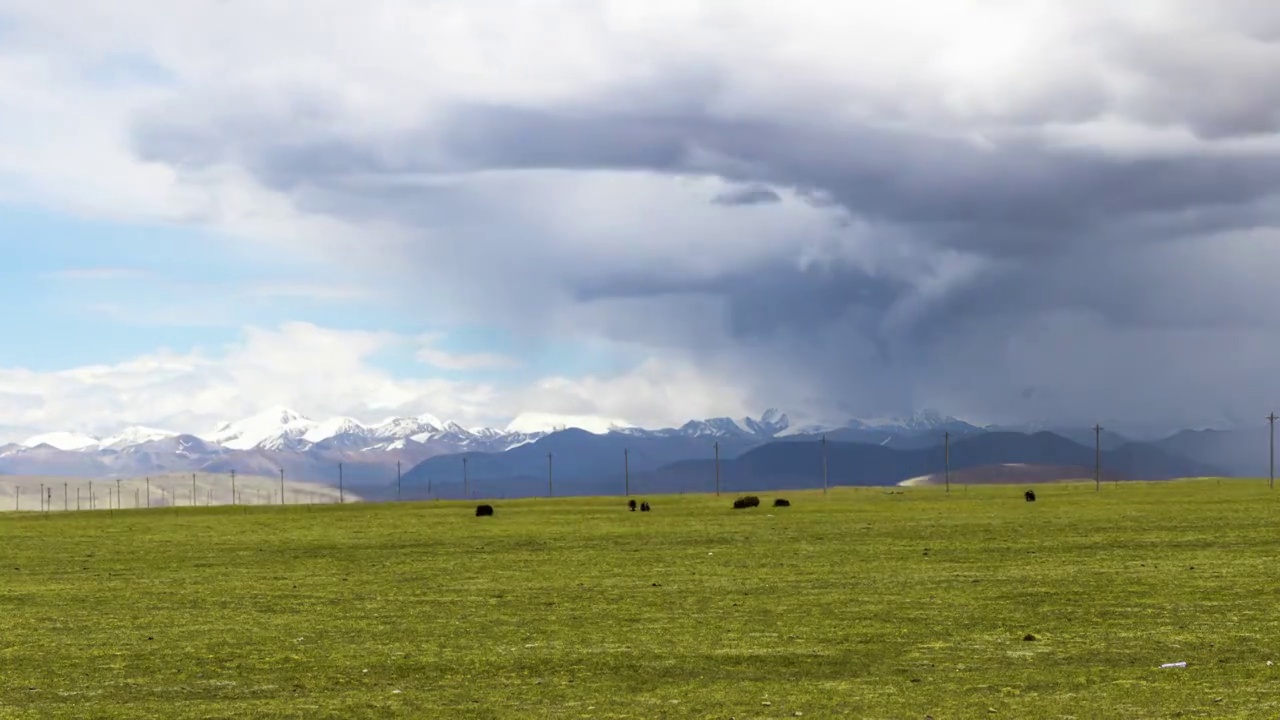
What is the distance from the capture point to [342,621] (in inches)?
1163

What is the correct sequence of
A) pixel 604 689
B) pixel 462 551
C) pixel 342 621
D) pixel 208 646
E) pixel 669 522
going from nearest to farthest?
pixel 604 689 < pixel 208 646 < pixel 342 621 < pixel 462 551 < pixel 669 522

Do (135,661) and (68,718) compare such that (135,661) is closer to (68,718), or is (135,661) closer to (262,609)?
(68,718)

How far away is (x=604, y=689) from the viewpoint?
20219 millimetres

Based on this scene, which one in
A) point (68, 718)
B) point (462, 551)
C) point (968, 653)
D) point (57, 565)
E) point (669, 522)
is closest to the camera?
point (68, 718)

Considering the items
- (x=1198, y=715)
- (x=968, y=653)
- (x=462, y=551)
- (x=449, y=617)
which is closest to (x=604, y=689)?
(x=968, y=653)

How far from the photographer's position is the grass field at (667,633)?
1925 centimetres

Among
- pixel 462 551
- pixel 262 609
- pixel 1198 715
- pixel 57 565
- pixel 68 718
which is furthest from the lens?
pixel 462 551

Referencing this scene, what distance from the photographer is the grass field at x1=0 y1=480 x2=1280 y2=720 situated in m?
19.2

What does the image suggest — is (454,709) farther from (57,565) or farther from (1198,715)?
(57,565)

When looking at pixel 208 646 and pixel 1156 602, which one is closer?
pixel 208 646

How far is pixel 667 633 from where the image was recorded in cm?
2622

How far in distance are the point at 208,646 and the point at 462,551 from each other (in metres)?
29.7

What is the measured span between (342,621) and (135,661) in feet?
19.7

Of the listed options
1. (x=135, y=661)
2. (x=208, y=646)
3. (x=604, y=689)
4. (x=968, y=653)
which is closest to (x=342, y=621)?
(x=208, y=646)
